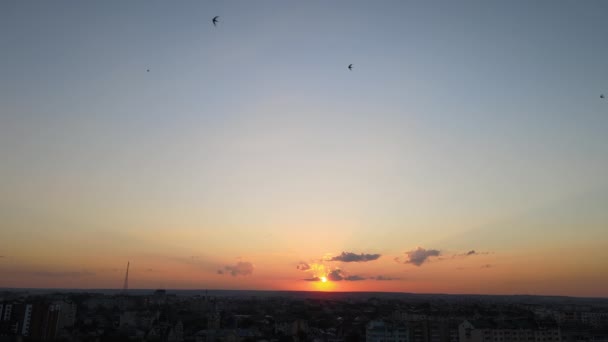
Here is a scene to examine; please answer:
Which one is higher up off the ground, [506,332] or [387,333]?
[506,332]

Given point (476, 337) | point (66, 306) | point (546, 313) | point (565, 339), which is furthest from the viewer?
point (546, 313)

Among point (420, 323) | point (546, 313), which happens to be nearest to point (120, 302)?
point (420, 323)

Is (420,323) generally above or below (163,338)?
above

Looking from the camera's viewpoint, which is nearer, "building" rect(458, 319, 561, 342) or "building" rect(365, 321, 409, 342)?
"building" rect(458, 319, 561, 342)

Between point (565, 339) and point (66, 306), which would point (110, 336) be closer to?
point (66, 306)

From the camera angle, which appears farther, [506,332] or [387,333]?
[387,333]

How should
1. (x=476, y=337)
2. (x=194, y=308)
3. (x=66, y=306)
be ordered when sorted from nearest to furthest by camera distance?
(x=476, y=337), (x=66, y=306), (x=194, y=308)

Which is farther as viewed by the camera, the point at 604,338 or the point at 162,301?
the point at 162,301

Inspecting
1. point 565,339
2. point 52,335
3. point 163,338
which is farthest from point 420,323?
point 52,335

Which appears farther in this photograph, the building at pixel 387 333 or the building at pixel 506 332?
the building at pixel 387 333

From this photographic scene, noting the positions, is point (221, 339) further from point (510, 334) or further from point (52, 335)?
point (510, 334)
